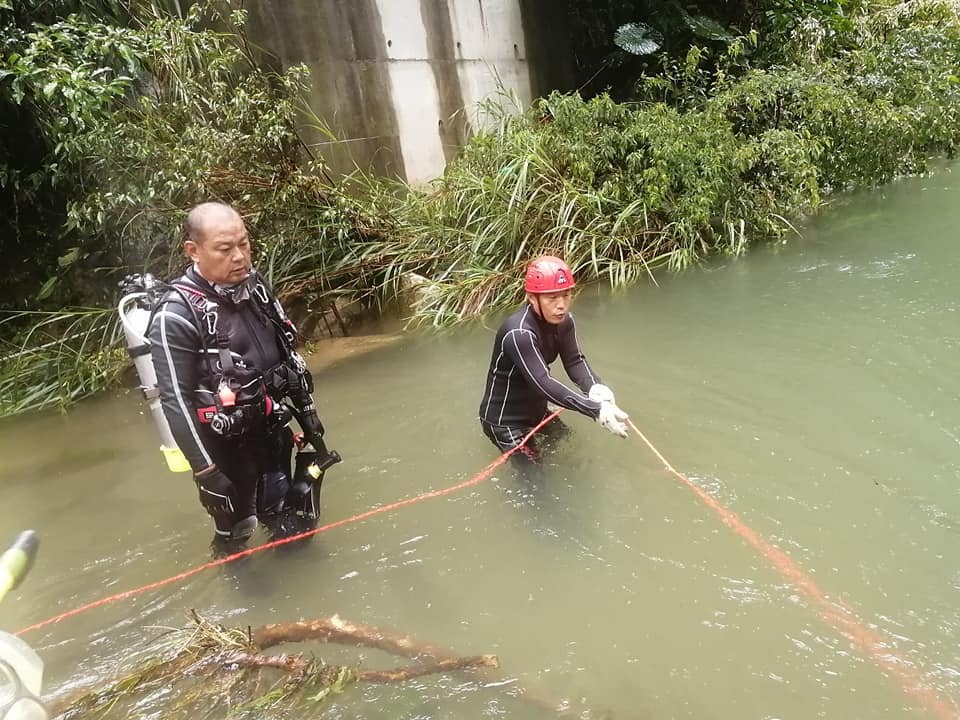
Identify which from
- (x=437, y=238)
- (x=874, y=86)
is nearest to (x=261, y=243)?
(x=437, y=238)

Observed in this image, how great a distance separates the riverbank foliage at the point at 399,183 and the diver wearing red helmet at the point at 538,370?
2947 mm

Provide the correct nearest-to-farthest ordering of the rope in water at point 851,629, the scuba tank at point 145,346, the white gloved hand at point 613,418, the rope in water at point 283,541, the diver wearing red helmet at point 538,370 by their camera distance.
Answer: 1. the rope in water at point 851,629
2. the scuba tank at point 145,346
3. the rope in water at point 283,541
4. the white gloved hand at point 613,418
5. the diver wearing red helmet at point 538,370

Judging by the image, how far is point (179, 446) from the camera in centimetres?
265

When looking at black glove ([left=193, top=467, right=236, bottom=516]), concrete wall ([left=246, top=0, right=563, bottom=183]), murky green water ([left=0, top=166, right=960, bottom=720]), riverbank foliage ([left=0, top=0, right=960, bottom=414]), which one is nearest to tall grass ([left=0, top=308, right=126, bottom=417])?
riverbank foliage ([left=0, top=0, right=960, bottom=414])

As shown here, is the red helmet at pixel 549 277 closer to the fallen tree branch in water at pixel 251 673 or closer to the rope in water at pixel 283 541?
the rope in water at pixel 283 541

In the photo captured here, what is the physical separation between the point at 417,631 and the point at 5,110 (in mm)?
6123

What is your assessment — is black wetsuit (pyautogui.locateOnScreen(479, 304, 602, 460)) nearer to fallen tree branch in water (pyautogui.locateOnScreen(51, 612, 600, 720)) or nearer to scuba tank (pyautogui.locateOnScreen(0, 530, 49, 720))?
fallen tree branch in water (pyautogui.locateOnScreen(51, 612, 600, 720))

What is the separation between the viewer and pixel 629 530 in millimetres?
3150

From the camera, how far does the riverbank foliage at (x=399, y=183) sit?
18.6 ft

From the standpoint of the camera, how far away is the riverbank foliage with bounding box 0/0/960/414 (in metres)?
5.68

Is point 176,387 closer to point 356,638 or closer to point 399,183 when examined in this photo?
point 356,638

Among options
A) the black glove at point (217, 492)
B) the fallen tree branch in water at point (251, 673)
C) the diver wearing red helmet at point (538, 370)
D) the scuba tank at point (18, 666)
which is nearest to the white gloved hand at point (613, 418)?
the diver wearing red helmet at point (538, 370)

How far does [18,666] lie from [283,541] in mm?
1677

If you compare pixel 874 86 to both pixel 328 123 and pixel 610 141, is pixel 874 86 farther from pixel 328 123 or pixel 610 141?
pixel 328 123
